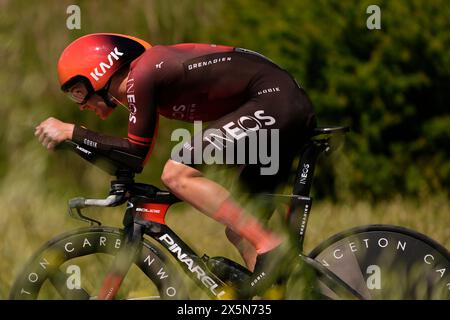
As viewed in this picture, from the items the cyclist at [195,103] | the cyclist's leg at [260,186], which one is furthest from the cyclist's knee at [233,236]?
the cyclist at [195,103]

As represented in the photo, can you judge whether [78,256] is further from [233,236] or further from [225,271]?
[233,236]

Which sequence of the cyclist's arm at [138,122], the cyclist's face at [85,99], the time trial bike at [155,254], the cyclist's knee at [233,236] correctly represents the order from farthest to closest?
the cyclist's knee at [233,236] < the cyclist's face at [85,99] < the time trial bike at [155,254] < the cyclist's arm at [138,122]

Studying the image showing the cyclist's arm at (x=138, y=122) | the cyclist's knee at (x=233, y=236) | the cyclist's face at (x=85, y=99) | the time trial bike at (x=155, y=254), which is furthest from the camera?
the cyclist's knee at (x=233, y=236)

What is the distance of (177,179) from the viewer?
455cm

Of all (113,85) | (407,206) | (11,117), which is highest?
(113,85)

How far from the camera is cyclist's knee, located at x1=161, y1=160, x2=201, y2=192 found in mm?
4543

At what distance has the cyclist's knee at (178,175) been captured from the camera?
4543 millimetres

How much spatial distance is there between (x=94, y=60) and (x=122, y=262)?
0.93 metres

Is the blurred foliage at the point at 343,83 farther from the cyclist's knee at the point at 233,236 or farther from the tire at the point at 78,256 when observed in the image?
the tire at the point at 78,256

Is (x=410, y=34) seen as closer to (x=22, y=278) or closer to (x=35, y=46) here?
(x=35, y=46)

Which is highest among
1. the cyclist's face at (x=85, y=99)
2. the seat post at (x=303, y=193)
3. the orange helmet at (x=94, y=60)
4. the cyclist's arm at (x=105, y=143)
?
the orange helmet at (x=94, y=60)

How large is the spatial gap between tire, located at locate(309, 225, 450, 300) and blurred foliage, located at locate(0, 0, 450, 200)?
5.18 metres

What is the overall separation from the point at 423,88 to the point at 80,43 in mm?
6641

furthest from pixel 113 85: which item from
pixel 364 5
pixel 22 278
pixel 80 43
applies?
pixel 364 5
